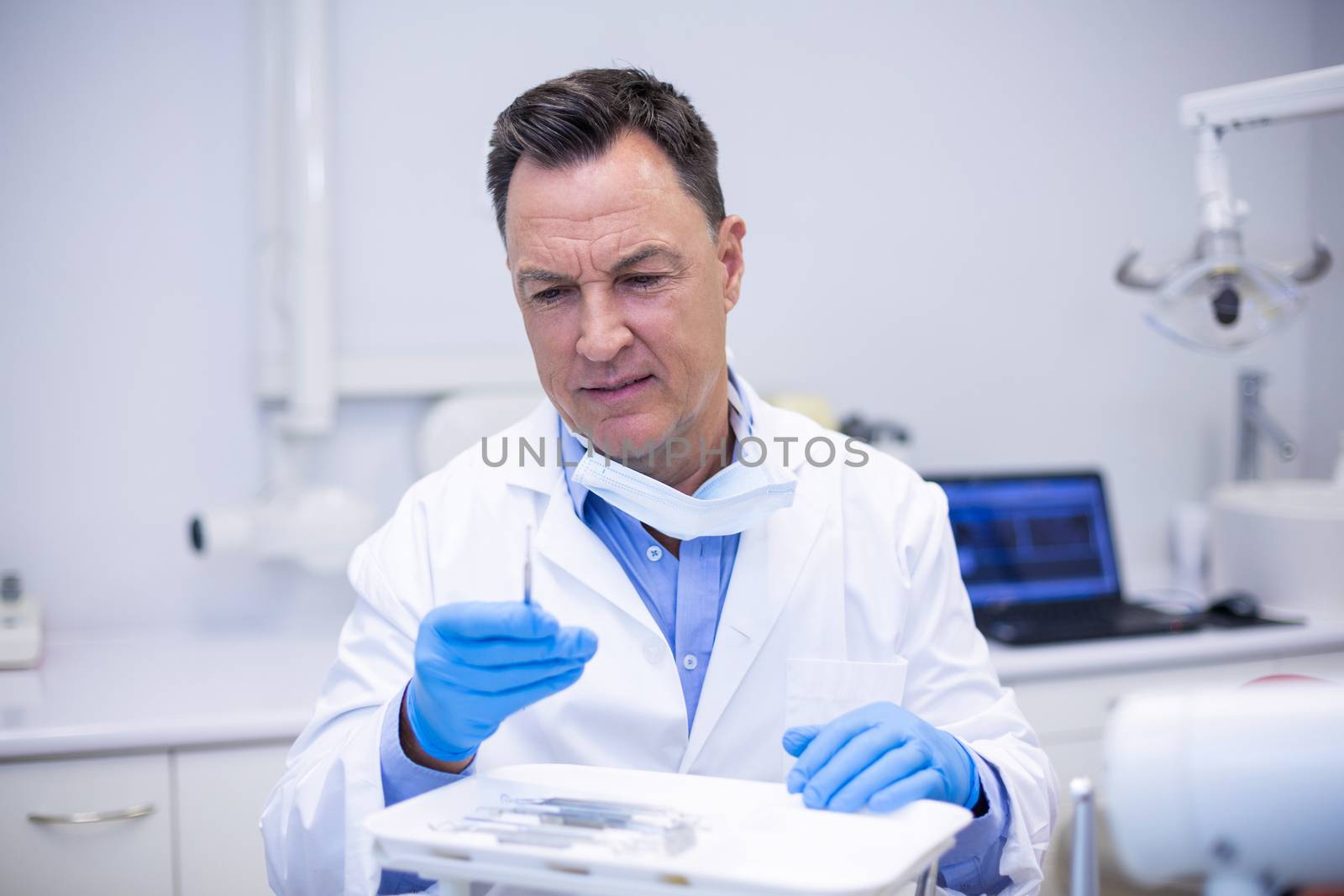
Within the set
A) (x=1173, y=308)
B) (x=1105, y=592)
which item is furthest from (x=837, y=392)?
(x=1173, y=308)

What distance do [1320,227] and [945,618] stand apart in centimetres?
195

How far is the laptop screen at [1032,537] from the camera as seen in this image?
85.7 inches

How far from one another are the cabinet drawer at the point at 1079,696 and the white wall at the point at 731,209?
60 cm

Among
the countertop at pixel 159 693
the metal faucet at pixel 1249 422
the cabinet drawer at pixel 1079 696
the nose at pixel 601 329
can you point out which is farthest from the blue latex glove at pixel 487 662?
the metal faucet at pixel 1249 422

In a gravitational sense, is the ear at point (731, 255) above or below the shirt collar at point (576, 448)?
above

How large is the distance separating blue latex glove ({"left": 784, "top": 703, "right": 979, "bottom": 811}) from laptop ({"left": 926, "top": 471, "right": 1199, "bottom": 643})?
1069 millimetres

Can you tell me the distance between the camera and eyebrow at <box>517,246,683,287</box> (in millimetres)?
1168

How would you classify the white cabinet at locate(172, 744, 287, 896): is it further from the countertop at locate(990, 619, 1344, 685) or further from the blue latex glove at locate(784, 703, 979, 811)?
the countertop at locate(990, 619, 1344, 685)

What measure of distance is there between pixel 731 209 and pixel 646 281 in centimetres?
109

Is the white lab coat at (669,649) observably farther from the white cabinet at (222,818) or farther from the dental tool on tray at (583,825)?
the white cabinet at (222,818)

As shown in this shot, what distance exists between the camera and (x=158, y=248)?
77.3 inches

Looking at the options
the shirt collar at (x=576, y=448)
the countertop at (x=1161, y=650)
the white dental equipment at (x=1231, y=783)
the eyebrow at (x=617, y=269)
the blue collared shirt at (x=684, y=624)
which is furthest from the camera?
the countertop at (x=1161, y=650)

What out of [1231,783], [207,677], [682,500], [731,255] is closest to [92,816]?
[207,677]

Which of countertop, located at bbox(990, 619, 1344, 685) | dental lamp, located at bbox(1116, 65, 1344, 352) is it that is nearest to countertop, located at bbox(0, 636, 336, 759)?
countertop, located at bbox(990, 619, 1344, 685)
